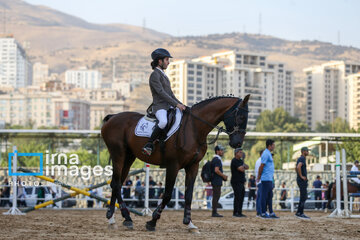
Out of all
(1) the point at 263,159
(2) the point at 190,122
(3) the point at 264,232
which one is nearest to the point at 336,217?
(1) the point at 263,159

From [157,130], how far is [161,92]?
66 cm

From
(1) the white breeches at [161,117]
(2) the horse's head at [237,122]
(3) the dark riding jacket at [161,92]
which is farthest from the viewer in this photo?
(2) the horse's head at [237,122]

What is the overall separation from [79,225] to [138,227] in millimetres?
1156

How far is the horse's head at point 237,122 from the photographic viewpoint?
1142cm

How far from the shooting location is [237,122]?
11.5 meters

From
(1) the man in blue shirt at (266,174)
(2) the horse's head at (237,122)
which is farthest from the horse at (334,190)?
(2) the horse's head at (237,122)

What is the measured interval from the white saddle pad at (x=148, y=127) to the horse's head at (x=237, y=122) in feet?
2.79

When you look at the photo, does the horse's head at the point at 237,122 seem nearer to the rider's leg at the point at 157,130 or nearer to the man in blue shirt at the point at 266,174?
the rider's leg at the point at 157,130

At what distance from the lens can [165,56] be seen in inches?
464

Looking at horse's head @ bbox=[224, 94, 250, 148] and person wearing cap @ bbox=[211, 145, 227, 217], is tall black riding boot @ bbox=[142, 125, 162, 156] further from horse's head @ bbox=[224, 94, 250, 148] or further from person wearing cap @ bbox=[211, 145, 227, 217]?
person wearing cap @ bbox=[211, 145, 227, 217]

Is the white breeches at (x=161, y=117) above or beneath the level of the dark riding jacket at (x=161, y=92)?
beneath

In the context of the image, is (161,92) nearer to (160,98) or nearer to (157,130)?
(160,98)

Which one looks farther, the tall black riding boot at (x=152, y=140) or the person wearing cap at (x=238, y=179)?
the person wearing cap at (x=238, y=179)

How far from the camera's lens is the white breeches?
11188mm
